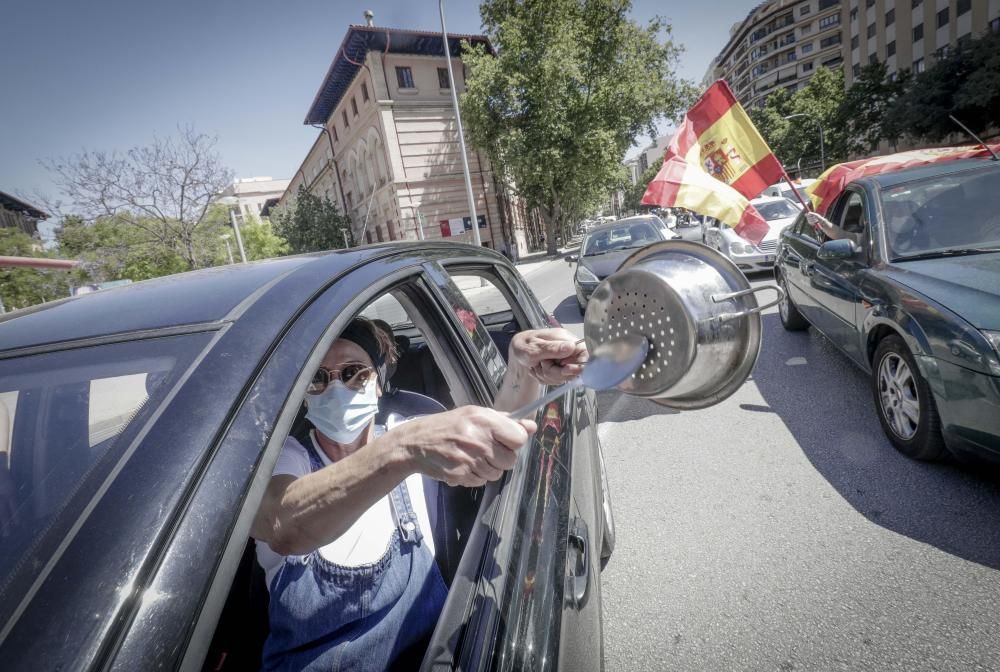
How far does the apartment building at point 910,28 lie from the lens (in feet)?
97.2

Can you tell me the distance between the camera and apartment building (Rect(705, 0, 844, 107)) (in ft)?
202

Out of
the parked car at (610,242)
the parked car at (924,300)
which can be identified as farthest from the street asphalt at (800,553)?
the parked car at (610,242)

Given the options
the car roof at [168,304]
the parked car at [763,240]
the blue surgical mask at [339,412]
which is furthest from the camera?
the parked car at [763,240]

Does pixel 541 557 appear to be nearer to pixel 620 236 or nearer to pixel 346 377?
pixel 346 377

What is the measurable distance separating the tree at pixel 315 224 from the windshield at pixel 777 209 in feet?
91.5

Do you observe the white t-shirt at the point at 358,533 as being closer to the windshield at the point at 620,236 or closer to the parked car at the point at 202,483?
the parked car at the point at 202,483

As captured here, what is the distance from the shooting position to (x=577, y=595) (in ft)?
4.22

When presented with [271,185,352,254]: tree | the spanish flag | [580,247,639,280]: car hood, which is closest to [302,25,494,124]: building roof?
[271,185,352,254]: tree

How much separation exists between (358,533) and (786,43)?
284ft

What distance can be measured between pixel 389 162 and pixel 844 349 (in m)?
25.9

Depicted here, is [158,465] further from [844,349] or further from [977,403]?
[844,349]

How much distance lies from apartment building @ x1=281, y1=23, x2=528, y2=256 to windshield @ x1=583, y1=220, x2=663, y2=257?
15.3 metres

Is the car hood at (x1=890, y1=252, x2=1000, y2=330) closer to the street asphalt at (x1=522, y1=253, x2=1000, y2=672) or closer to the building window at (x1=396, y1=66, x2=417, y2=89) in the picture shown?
the street asphalt at (x1=522, y1=253, x2=1000, y2=672)

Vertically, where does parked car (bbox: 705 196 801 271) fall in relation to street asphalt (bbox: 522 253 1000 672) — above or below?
above
